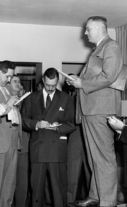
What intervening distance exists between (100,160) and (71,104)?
3.42 feet

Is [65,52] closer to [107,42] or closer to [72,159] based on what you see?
[72,159]

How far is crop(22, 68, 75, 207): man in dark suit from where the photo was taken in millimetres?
3924

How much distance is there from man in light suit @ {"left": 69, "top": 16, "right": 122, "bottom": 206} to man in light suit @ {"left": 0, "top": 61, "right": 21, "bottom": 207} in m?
0.78

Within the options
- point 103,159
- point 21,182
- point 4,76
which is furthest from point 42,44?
point 103,159

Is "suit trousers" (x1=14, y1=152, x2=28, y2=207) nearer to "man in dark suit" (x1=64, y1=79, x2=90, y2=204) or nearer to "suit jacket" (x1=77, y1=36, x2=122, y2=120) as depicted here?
"man in dark suit" (x1=64, y1=79, x2=90, y2=204)

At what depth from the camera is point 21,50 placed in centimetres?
612

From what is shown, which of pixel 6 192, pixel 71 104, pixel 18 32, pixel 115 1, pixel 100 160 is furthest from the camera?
pixel 18 32

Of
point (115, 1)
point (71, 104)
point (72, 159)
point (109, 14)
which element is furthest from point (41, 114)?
point (109, 14)

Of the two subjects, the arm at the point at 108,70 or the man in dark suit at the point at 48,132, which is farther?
the man in dark suit at the point at 48,132

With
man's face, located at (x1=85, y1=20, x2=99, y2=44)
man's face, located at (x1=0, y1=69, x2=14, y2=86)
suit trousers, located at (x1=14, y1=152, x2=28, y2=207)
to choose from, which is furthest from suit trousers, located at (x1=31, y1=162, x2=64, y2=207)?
man's face, located at (x1=85, y1=20, x2=99, y2=44)

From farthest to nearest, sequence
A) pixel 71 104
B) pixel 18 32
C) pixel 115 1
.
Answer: pixel 18 32 < pixel 115 1 < pixel 71 104

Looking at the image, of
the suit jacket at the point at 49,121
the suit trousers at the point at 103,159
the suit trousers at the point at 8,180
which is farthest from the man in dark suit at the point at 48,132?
the suit trousers at the point at 103,159

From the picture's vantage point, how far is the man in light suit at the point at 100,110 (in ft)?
11.0

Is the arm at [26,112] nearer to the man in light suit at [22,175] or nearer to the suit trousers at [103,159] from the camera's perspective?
the man in light suit at [22,175]
